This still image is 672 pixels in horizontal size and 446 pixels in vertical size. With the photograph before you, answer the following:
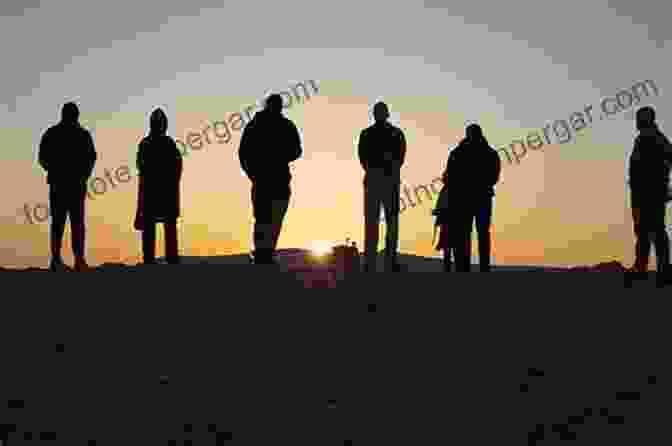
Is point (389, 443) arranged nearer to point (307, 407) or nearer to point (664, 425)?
point (307, 407)

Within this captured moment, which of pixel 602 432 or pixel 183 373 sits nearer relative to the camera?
pixel 602 432

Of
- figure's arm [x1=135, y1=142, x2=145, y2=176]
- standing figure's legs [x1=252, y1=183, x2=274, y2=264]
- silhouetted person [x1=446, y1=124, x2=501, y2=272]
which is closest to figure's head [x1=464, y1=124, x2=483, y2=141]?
silhouetted person [x1=446, y1=124, x2=501, y2=272]

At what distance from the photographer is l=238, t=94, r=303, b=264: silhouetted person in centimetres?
1487

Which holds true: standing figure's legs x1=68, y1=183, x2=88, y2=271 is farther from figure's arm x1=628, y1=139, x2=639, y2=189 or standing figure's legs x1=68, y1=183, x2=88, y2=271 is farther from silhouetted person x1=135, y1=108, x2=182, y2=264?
figure's arm x1=628, y1=139, x2=639, y2=189

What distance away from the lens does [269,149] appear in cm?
1484

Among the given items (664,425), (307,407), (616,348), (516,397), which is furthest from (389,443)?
(616,348)

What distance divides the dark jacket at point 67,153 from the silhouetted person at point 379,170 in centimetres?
→ 408

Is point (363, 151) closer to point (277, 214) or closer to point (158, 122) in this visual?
point (277, 214)

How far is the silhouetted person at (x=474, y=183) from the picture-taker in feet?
51.9

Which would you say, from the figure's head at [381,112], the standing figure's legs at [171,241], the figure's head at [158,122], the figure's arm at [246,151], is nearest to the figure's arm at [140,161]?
the figure's head at [158,122]

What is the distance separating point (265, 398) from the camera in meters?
8.27

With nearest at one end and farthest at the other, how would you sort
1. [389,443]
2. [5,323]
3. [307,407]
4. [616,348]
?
[389,443], [307,407], [616,348], [5,323]

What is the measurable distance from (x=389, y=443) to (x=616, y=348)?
11.2 feet

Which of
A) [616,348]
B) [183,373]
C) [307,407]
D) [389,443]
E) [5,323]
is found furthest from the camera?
[5,323]
